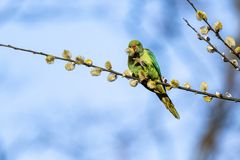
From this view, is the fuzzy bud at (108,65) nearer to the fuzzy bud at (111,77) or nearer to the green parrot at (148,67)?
the fuzzy bud at (111,77)

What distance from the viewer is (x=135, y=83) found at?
7.02 feet

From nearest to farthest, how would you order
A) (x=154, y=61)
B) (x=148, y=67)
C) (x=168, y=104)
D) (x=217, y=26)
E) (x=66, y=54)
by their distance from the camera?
1. (x=217, y=26)
2. (x=66, y=54)
3. (x=168, y=104)
4. (x=148, y=67)
5. (x=154, y=61)

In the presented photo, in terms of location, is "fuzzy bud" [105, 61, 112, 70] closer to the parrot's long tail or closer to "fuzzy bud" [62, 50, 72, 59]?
"fuzzy bud" [62, 50, 72, 59]

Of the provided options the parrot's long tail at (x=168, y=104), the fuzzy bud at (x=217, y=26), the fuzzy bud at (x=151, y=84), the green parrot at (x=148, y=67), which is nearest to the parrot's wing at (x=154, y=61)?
the green parrot at (x=148, y=67)

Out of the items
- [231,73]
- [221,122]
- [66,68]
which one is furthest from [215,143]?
[66,68]

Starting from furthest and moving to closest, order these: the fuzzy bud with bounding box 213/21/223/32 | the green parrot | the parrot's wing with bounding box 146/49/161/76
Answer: the parrot's wing with bounding box 146/49/161/76 → the green parrot → the fuzzy bud with bounding box 213/21/223/32

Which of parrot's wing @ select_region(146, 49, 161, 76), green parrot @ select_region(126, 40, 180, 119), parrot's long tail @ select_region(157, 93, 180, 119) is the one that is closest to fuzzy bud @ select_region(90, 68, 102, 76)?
green parrot @ select_region(126, 40, 180, 119)

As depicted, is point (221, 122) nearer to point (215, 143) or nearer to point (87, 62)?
point (215, 143)

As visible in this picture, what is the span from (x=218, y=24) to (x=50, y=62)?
74 cm

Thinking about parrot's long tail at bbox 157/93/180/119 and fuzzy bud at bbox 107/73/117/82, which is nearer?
fuzzy bud at bbox 107/73/117/82

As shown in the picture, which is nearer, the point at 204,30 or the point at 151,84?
the point at 204,30

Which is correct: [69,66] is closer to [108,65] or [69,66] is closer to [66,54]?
[66,54]

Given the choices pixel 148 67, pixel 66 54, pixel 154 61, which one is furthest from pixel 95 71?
pixel 154 61

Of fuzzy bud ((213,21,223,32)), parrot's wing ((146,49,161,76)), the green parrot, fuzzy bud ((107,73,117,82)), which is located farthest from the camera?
parrot's wing ((146,49,161,76))
